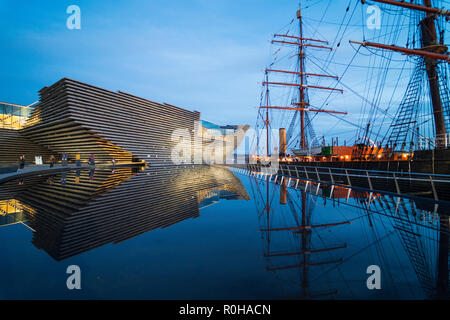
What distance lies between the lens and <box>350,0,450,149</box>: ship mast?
38.0 feet

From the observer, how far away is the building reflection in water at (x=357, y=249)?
2.61 metres

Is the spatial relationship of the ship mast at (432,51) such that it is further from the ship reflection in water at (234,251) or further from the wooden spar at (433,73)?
the ship reflection in water at (234,251)

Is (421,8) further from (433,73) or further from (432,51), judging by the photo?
(433,73)

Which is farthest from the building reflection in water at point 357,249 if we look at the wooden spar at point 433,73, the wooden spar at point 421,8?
the wooden spar at point 421,8

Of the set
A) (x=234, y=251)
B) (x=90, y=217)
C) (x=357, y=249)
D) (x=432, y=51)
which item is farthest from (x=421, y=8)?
(x=90, y=217)

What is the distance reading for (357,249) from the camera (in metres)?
3.74

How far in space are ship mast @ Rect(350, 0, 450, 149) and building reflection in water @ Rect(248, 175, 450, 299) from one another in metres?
7.78

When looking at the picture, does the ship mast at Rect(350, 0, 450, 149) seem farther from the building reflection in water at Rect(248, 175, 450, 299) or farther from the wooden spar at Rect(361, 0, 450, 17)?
the building reflection in water at Rect(248, 175, 450, 299)

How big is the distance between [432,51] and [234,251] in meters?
15.7

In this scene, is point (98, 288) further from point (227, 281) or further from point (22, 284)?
point (227, 281)

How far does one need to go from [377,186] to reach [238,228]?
9177 millimetres
